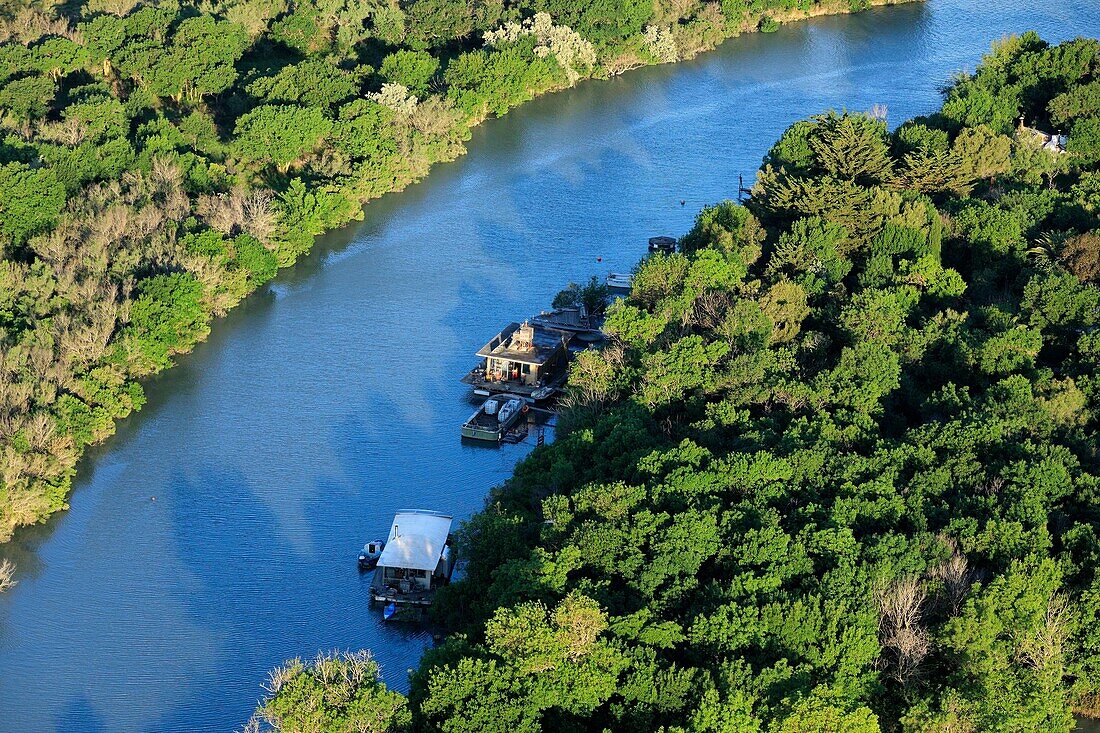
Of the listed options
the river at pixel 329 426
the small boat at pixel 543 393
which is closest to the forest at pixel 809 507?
the small boat at pixel 543 393

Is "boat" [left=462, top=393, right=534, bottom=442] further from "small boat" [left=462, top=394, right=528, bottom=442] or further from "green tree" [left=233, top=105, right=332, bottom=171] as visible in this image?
"green tree" [left=233, top=105, right=332, bottom=171]

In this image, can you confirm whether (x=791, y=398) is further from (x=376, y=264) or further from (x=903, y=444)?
(x=376, y=264)

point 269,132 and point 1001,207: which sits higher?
point 269,132

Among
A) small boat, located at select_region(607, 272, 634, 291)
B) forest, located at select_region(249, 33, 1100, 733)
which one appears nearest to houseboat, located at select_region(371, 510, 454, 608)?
forest, located at select_region(249, 33, 1100, 733)

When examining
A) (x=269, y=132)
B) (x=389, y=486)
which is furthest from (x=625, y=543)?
(x=269, y=132)

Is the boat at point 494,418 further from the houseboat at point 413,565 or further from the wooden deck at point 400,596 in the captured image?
the wooden deck at point 400,596

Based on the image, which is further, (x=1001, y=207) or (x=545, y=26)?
(x=545, y=26)

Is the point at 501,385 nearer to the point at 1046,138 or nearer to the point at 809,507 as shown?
the point at 809,507
